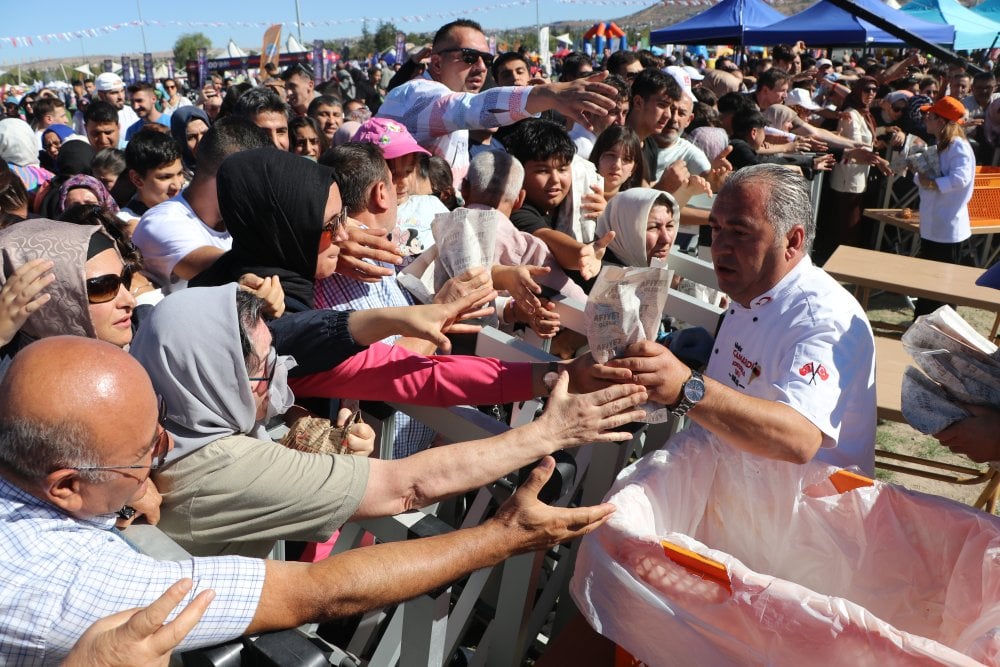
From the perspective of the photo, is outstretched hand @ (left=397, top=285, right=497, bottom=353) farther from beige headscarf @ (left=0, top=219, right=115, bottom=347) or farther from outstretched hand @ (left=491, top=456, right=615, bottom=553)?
beige headscarf @ (left=0, top=219, right=115, bottom=347)

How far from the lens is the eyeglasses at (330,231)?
7.90 ft

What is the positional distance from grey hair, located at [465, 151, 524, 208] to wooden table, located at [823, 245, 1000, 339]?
93.1 inches

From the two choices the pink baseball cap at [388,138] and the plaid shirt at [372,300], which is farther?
the pink baseball cap at [388,138]

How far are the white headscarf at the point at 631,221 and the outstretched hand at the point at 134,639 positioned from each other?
292cm

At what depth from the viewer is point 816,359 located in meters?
2.20

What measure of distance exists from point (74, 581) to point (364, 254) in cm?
140

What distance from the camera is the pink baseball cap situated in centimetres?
329

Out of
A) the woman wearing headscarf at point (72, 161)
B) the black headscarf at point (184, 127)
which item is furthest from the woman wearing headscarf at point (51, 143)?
the black headscarf at point (184, 127)

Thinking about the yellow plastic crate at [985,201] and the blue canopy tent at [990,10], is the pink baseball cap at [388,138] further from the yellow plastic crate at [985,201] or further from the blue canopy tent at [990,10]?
the blue canopy tent at [990,10]

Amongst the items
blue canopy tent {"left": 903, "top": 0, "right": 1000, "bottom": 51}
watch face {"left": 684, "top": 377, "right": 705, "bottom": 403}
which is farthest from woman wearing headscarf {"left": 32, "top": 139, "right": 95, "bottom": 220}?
blue canopy tent {"left": 903, "top": 0, "right": 1000, "bottom": 51}

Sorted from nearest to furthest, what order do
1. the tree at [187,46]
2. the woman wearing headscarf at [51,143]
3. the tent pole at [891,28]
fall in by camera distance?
1. the tent pole at [891,28]
2. the woman wearing headscarf at [51,143]
3. the tree at [187,46]

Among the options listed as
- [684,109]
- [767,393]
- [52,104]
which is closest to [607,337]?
[767,393]

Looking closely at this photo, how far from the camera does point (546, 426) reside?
2012 mm

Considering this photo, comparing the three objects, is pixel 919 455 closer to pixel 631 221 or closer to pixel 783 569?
pixel 631 221
